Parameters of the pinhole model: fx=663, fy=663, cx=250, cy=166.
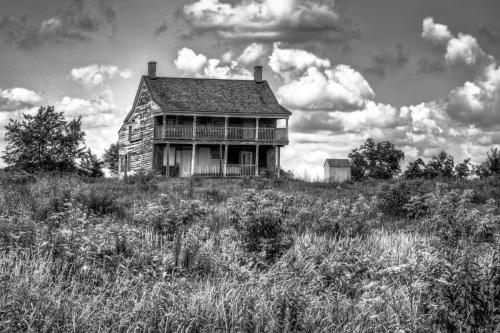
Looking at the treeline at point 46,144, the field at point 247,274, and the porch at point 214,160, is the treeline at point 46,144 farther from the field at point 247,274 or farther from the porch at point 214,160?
the field at point 247,274

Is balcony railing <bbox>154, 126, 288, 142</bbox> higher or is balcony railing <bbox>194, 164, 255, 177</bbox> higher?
balcony railing <bbox>154, 126, 288, 142</bbox>

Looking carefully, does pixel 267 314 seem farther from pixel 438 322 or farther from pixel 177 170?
pixel 177 170

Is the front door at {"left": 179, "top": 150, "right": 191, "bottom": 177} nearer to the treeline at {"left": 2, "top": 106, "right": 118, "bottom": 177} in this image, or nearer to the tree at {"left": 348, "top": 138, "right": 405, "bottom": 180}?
the treeline at {"left": 2, "top": 106, "right": 118, "bottom": 177}

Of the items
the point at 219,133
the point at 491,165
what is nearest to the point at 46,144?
the point at 219,133

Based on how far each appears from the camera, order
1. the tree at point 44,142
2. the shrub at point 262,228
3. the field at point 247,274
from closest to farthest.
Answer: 1. the field at point 247,274
2. the shrub at point 262,228
3. the tree at point 44,142

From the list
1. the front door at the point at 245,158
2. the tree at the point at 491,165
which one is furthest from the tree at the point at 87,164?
the tree at the point at 491,165

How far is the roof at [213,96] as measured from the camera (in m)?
39.4

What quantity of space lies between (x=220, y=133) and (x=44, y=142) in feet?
32.7

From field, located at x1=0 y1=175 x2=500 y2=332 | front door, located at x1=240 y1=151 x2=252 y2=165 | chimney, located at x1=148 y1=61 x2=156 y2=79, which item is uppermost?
chimney, located at x1=148 y1=61 x2=156 y2=79

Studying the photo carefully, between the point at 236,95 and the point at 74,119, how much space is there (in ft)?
32.8

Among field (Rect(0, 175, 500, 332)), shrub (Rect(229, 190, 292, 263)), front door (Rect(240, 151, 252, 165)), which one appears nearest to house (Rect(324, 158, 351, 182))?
front door (Rect(240, 151, 252, 165))

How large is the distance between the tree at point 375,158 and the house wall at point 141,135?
20831mm

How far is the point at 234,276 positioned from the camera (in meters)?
8.48

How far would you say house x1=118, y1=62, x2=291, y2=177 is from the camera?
128 feet
